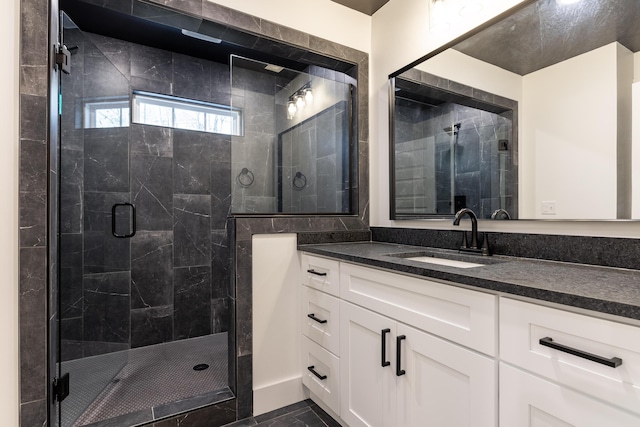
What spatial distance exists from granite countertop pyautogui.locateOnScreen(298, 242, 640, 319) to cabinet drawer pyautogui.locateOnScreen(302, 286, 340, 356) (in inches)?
14.7

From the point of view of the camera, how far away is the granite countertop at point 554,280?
713mm

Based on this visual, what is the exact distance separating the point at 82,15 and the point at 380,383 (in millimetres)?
3074

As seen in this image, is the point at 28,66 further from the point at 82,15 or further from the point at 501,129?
the point at 501,129

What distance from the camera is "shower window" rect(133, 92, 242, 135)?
110 inches

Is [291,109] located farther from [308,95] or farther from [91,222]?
[91,222]

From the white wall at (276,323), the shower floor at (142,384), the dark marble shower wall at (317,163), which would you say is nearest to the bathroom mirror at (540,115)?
the dark marble shower wall at (317,163)

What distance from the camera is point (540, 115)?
1368 mm

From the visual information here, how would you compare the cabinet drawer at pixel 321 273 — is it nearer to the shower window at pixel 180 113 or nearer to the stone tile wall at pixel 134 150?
the stone tile wall at pixel 134 150

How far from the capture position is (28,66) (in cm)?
131

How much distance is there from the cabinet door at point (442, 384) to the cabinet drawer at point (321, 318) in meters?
0.46

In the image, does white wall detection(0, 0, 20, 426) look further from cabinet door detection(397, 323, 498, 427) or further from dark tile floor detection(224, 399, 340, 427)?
cabinet door detection(397, 323, 498, 427)

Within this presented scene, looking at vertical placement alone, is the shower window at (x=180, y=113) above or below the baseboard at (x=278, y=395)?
above

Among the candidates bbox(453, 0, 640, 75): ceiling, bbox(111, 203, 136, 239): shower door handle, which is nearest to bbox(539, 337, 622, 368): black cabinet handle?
bbox(453, 0, 640, 75): ceiling

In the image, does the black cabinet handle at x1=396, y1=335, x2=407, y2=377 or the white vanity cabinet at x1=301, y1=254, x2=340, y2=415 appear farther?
the white vanity cabinet at x1=301, y1=254, x2=340, y2=415
